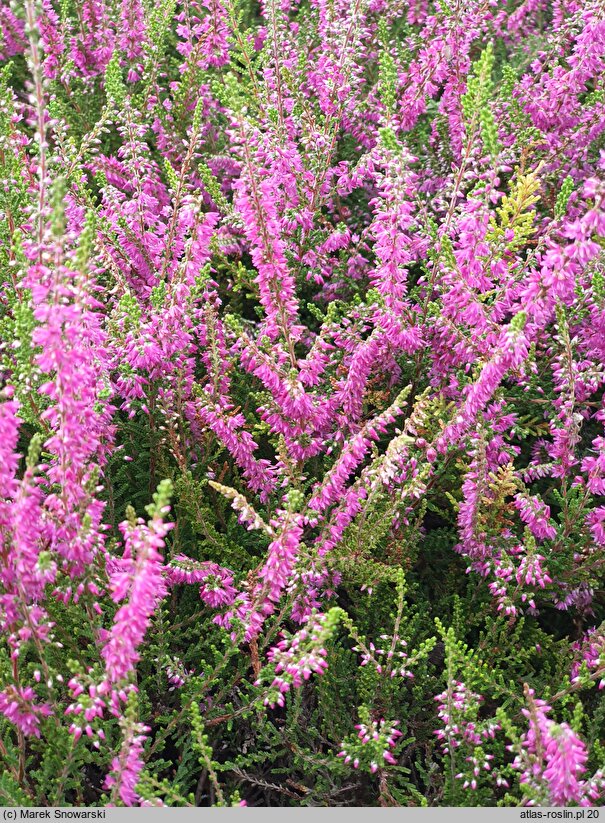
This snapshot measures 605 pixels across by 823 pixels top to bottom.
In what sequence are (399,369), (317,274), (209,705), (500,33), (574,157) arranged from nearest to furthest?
(209,705) < (399,369) < (317,274) < (574,157) < (500,33)

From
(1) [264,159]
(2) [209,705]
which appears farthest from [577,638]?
(1) [264,159]

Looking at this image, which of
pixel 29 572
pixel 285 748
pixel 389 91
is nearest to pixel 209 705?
pixel 285 748

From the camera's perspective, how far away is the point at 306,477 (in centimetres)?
289

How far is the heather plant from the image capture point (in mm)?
2264

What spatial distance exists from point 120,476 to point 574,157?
257 cm

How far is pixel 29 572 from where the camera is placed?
218cm

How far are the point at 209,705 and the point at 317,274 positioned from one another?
6.12 ft

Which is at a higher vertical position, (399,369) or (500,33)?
(500,33)

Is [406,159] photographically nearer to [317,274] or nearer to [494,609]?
[317,274]

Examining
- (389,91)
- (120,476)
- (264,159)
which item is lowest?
(120,476)

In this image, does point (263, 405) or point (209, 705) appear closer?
point (209, 705)

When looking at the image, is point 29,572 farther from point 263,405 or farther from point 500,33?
point 500,33

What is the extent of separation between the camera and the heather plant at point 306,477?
2.26m

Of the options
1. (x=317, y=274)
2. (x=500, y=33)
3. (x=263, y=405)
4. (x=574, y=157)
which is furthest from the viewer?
(x=500, y=33)
